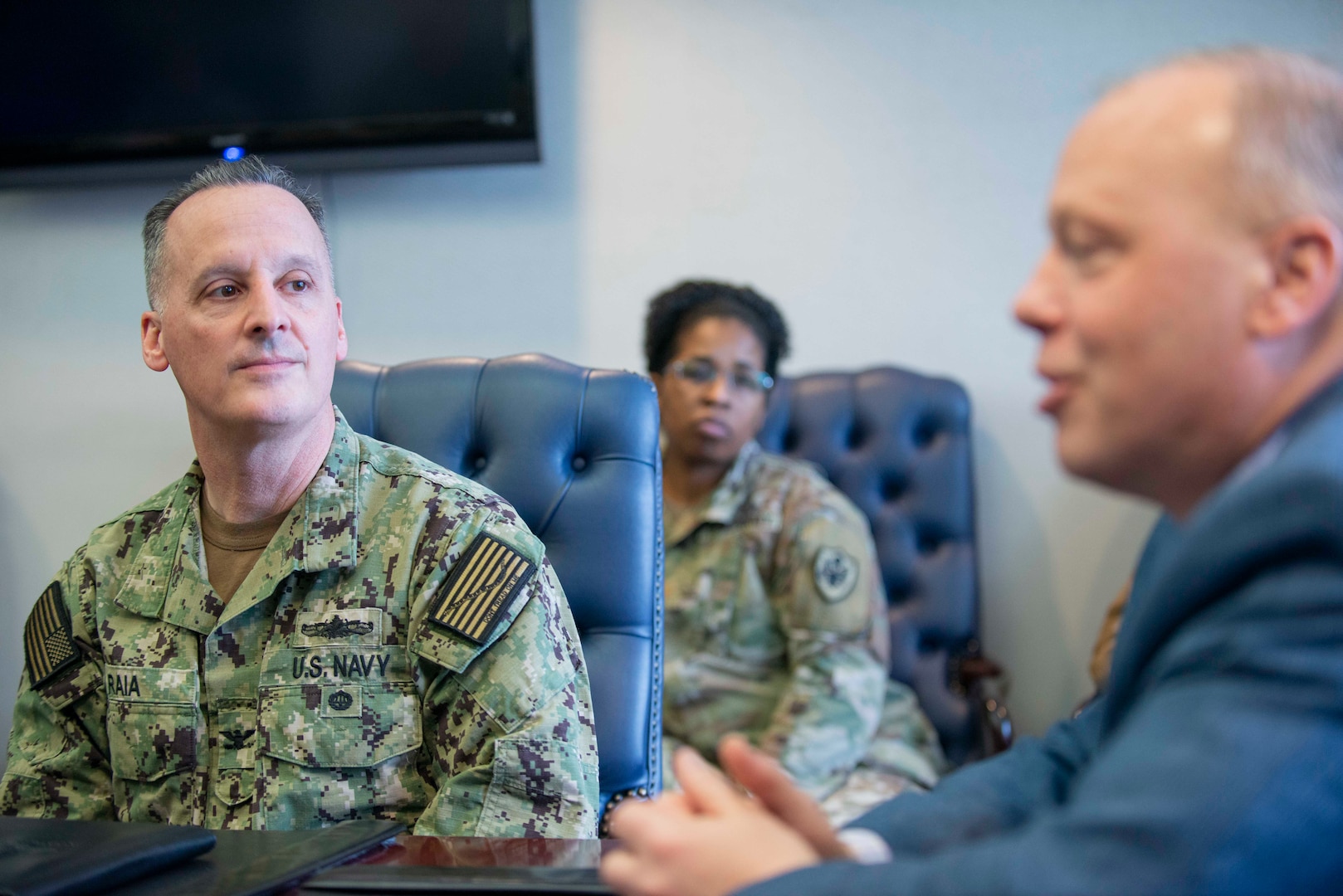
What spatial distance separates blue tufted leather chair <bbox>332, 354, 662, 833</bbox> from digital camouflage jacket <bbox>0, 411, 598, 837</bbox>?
6.5 inches

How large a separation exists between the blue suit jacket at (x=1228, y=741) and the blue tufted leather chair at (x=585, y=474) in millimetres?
895

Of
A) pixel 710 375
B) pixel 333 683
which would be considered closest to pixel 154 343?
pixel 333 683

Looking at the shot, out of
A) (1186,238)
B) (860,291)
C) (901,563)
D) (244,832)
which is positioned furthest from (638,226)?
(1186,238)

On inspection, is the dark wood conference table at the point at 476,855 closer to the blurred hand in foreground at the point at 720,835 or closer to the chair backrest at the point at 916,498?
the blurred hand in foreground at the point at 720,835

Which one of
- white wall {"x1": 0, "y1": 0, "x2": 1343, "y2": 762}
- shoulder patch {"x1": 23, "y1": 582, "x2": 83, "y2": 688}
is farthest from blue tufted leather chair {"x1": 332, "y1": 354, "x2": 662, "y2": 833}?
white wall {"x1": 0, "y1": 0, "x2": 1343, "y2": 762}

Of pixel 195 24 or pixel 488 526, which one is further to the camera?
pixel 195 24

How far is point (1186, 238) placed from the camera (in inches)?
19.0

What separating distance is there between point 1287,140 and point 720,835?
434mm

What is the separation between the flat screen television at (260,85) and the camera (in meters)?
2.30

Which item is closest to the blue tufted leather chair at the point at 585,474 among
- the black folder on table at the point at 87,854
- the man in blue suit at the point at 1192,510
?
the black folder on table at the point at 87,854

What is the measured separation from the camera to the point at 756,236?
8.17 feet

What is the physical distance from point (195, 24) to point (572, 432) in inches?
65.7

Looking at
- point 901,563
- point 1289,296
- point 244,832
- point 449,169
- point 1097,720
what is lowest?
point 901,563

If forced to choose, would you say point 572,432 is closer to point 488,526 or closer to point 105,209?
point 488,526
